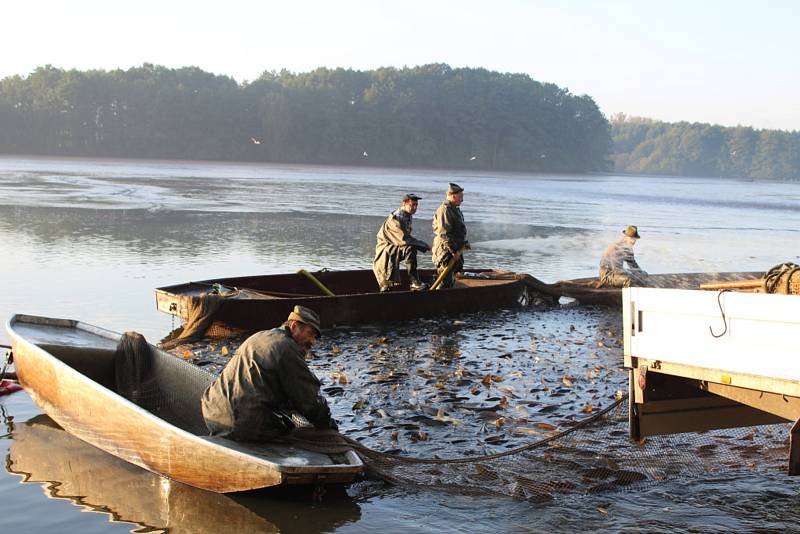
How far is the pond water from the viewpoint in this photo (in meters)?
7.00

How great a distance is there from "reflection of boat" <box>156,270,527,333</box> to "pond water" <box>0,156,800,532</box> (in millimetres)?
332

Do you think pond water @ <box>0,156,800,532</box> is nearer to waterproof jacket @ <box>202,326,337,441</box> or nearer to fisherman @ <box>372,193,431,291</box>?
waterproof jacket @ <box>202,326,337,441</box>

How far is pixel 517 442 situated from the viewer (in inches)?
346

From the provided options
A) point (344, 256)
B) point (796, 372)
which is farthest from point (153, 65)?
point (796, 372)

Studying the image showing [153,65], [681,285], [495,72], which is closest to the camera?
[681,285]

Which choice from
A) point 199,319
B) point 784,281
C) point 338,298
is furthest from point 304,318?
point 338,298

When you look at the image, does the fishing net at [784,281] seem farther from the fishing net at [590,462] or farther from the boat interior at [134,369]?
the boat interior at [134,369]

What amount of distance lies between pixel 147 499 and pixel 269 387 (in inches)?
56.8

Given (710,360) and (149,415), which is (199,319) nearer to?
(149,415)

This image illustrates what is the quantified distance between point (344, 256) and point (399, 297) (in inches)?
386

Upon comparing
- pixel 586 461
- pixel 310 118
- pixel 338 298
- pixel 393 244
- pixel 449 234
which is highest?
pixel 310 118

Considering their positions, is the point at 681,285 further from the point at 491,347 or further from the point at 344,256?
the point at 344,256

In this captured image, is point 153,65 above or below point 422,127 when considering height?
above

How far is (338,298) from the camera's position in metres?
14.3
